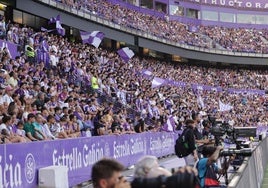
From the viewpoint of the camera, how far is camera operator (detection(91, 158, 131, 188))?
3836mm

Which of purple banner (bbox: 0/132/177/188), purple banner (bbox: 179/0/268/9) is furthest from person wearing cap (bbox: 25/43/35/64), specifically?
purple banner (bbox: 179/0/268/9)

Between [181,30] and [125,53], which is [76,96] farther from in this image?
[181,30]

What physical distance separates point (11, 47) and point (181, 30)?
43.2 m

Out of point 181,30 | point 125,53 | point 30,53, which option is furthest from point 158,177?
point 181,30

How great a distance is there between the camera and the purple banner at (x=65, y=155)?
9367 mm

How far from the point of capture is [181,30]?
203 ft

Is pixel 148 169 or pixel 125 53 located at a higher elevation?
pixel 125 53

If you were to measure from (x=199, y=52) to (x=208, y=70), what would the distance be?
2.90 meters

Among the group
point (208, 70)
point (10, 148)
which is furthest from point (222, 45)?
point (10, 148)

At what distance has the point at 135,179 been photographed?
3.82 metres

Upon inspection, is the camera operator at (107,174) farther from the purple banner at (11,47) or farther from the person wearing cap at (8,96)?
the purple banner at (11,47)

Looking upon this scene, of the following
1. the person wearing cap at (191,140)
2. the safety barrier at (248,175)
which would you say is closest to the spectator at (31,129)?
the person wearing cap at (191,140)

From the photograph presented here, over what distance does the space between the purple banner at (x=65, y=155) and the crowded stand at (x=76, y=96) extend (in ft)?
1.38

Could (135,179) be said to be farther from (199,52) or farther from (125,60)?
(199,52)
